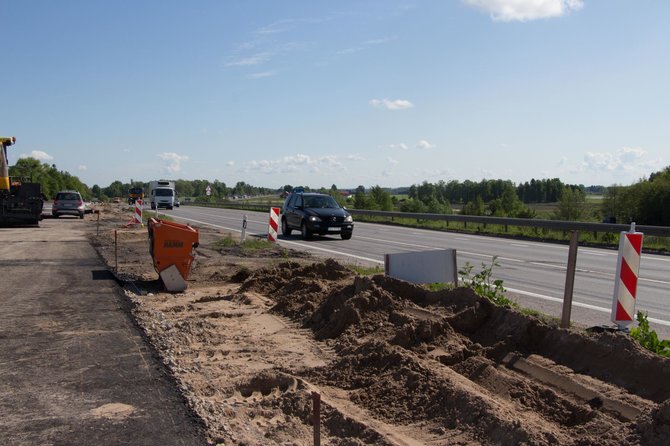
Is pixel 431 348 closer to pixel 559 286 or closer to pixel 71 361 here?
pixel 71 361

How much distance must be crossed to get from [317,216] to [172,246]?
Result: 44.2ft

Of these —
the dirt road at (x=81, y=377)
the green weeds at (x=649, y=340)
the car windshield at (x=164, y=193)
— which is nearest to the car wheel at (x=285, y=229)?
the dirt road at (x=81, y=377)

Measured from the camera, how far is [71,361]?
6117 millimetres

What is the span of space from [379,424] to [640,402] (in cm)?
193

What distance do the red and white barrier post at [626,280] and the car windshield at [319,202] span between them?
18.8m

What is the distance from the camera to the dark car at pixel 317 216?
2398 cm

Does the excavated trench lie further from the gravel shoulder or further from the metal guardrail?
the metal guardrail

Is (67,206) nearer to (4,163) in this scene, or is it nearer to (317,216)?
(4,163)

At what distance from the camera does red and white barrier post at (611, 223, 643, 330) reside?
6473 mm

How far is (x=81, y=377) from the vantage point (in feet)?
18.4

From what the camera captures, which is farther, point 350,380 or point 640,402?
point 350,380

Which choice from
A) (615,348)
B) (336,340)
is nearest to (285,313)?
(336,340)

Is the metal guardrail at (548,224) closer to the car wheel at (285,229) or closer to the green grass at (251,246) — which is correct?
the car wheel at (285,229)

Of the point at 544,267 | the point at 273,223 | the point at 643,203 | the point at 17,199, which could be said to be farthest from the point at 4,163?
the point at 643,203
